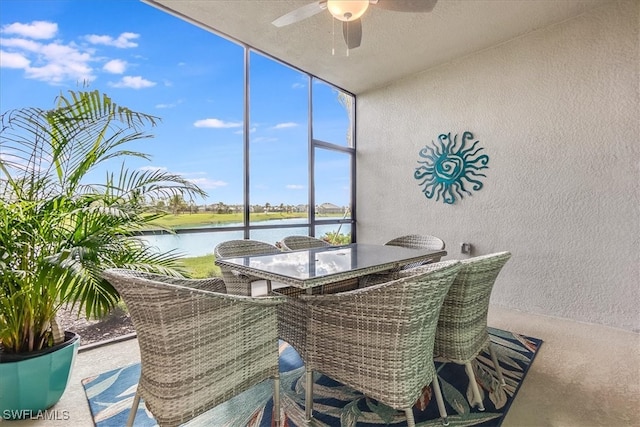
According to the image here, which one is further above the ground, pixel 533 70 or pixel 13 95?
pixel 533 70

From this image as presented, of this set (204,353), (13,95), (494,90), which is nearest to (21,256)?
(204,353)

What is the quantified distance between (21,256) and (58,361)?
23.2 inches

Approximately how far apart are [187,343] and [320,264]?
88 centimetres

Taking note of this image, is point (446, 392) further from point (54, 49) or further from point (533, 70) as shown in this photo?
point (54, 49)

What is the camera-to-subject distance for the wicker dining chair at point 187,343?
1.16 meters

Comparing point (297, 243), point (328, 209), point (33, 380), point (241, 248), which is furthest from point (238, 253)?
point (328, 209)

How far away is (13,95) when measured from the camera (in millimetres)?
2125

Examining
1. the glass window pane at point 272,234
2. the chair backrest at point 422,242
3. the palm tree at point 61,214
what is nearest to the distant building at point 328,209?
the glass window pane at point 272,234

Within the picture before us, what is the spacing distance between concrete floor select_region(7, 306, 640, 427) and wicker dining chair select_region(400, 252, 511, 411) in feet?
1.24

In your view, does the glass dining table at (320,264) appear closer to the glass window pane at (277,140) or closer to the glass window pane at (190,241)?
the glass window pane at (190,241)

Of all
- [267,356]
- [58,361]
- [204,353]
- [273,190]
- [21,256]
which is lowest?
[58,361]

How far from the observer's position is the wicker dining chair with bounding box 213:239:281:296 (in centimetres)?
219

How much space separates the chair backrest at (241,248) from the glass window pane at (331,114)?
2.15 metres

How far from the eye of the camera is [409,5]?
6.94ft
